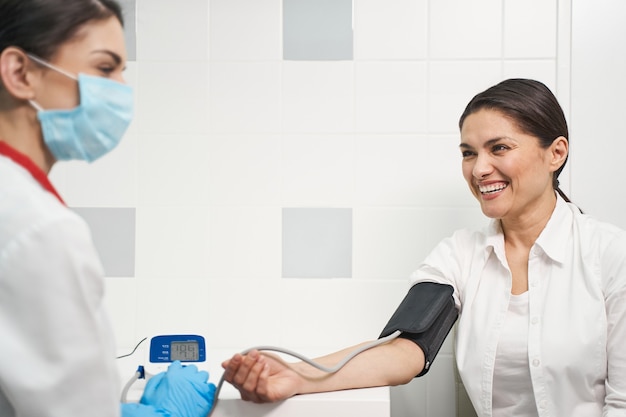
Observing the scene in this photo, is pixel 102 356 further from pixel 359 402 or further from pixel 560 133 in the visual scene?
pixel 560 133

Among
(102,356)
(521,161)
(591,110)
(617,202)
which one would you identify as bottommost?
(102,356)

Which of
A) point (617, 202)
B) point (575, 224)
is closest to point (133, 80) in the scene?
point (575, 224)

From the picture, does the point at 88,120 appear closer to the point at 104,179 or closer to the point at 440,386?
the point at 104,179

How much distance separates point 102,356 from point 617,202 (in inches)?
60.7

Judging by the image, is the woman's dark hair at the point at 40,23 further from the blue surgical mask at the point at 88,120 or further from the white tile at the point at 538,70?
the white tile at the point at 538,70

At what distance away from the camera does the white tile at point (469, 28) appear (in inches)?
70.3

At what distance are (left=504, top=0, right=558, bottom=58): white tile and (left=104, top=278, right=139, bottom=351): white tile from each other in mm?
1316

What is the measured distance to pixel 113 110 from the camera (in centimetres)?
95

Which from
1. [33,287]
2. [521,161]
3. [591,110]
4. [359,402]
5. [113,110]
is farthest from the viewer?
[591,110]

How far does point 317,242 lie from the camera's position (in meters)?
1.83

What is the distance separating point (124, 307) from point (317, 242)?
0.60 meters

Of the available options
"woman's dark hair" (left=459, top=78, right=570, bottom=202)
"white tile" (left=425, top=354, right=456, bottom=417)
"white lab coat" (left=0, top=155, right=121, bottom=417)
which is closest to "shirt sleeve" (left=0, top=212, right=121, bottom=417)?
"white lab coat" (left=0, top=155, right=121, bottom=417)

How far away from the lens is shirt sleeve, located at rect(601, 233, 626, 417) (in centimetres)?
133

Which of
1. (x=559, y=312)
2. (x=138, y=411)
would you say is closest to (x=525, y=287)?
(x=559, y=312)
